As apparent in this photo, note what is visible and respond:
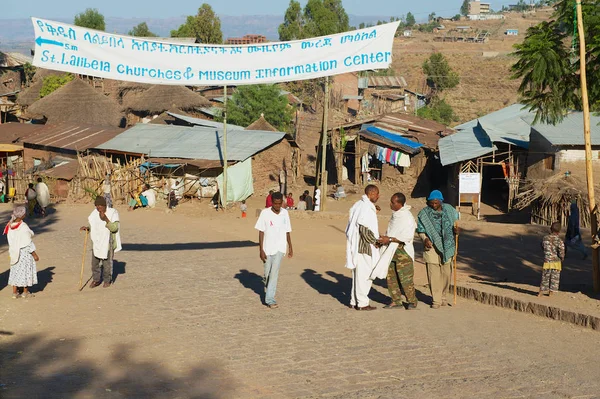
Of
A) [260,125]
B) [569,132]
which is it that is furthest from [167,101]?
[569,132]

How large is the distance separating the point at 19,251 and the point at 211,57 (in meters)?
4.85

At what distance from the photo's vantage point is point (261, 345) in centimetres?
734

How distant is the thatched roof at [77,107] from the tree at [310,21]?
1501 inches

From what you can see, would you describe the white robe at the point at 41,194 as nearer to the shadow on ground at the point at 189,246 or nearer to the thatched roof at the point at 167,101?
the shadow on ground at the point at 189,246

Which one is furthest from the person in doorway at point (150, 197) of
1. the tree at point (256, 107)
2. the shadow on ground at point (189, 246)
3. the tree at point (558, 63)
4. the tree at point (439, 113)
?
the tree at point (439, 113)

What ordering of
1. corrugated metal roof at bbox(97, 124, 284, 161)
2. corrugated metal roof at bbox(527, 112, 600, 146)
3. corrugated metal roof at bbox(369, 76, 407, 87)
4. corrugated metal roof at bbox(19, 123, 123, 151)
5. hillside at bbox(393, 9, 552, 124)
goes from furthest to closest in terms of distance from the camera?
hillside at bbox(393, 9, 552, 124), corrugated metal roof at bbox(369, 76, 407, 87), corrugated metal roof at bbox(19, 123, 123, 151), corrugated metal roof at bbox(97, 124, 284, 161), corrugated metal roof at bbox(527, 112, 600, 146)

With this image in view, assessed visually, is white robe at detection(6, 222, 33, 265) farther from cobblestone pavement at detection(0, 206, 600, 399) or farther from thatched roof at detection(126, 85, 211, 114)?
thatched roof at detection(126, 85, 211, 114)

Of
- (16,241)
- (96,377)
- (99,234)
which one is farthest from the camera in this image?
(99,234)

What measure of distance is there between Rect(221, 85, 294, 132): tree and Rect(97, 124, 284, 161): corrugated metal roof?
9.85 metres

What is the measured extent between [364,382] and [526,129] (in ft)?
78.3

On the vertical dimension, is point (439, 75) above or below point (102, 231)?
above

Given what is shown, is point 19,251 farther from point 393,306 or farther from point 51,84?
point 51,84

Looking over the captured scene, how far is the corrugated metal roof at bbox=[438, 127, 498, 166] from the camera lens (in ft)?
82.8

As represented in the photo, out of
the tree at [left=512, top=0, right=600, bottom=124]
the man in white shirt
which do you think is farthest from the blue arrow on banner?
the tree at [left=512, top=0, right=600, bottom=124]
